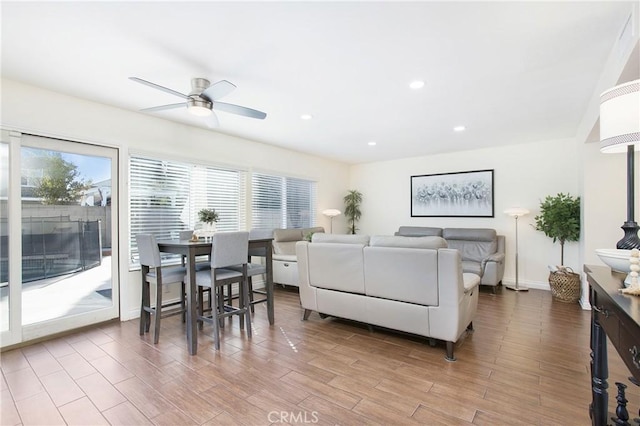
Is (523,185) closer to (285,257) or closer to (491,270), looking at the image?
(491,270)

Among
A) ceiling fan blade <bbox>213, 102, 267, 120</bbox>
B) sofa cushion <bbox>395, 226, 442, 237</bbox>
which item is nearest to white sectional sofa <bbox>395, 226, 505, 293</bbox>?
sofa cushion <bbox>395, 226, 442, 237</bbox>

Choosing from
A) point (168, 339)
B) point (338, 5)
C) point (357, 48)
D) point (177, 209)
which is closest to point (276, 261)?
point (177, 209)

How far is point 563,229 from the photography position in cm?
446

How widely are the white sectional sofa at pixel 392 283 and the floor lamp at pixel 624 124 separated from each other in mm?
1120

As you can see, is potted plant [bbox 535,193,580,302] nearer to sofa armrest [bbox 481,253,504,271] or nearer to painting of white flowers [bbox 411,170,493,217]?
sofa armrest [bbox 481,253,504,271]

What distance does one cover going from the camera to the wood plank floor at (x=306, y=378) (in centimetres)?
188

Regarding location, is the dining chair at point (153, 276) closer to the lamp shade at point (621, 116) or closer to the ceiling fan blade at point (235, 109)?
the ceiling fan blade at point (235, 109)

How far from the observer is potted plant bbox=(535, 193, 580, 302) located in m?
4.26

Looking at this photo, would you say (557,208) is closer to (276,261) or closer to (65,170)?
(276,261)

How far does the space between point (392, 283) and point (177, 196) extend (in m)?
3.15

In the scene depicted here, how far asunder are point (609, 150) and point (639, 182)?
3074 millimetres

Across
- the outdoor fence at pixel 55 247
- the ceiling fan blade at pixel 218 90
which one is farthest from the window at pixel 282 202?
the ceiling fan blade at pixel 218 90

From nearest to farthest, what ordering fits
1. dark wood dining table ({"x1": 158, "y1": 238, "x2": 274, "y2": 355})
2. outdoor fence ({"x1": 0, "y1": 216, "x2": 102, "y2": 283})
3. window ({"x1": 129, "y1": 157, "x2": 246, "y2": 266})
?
dark wood dining table ({"x1": 158, "y1": 238, "x2": 274, "y2": 355}) → outdoor fence ({"x1": 0, "y1": 216, "x2": 102, "y2": 283}) → window ({"x1": 129, "y1": 157, "x2": 246, "y2": 266})

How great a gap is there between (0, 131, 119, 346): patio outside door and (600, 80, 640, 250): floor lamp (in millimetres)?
4358
